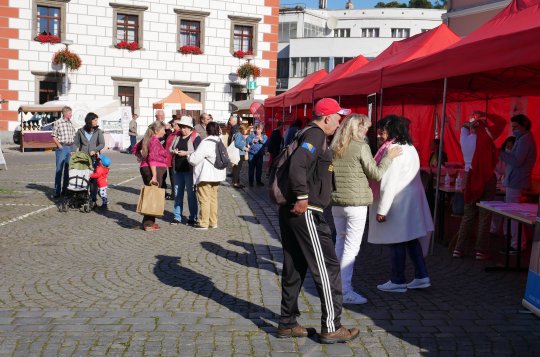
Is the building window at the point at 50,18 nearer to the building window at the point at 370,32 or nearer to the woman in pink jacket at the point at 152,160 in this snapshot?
the woman in pink jacket at the point at 152,160

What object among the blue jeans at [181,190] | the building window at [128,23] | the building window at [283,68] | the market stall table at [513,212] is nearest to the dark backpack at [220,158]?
the blue jeans at [181,190]

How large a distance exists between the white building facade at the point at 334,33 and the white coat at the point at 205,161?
53.1 m

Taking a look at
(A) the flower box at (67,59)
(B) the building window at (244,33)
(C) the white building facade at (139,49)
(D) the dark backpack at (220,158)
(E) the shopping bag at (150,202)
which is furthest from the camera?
(B) the building window at (244,33)

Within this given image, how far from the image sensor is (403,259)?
6.57m

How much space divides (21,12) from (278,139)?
2283cm

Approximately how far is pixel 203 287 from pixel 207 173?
349 cm

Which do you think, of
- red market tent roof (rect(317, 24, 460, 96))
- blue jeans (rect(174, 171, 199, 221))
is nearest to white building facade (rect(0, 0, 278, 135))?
red market tent roof (rect(317, 24, 460, 96))

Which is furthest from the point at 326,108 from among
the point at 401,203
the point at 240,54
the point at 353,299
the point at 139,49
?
the point at 240,54

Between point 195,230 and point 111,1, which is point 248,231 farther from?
point 111,1

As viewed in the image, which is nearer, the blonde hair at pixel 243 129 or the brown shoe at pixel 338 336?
the brown shoe at pixel 338 336

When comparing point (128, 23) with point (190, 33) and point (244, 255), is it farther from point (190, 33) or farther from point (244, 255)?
point (244, 255)

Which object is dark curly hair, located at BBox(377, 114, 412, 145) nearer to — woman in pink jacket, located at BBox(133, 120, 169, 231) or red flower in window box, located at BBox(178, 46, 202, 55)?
woman in pink jacket, located at BBox(133, 120, 169, 231)

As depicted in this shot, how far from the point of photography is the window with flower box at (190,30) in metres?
36.1

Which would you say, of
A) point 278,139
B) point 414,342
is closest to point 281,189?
point 414,342
